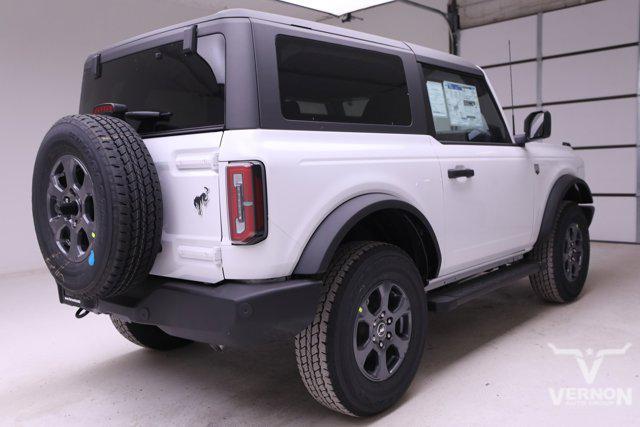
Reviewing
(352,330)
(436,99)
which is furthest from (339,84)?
(352,330)

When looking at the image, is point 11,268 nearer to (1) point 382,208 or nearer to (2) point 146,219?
(2) point 146,219

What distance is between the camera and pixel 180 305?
2014 mm

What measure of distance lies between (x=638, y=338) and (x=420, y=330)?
1585 mm

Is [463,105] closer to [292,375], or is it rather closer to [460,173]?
[460,173]

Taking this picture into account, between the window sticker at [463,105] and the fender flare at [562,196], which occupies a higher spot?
the window sticker at [463,105]

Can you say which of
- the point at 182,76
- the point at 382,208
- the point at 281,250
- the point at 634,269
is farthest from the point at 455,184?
the point at 634,269

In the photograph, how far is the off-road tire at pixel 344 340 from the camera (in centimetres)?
210

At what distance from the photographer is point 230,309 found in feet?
6.04

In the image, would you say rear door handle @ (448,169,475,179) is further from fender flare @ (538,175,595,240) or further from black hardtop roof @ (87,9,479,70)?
fender flare @ (538,175,595,240)

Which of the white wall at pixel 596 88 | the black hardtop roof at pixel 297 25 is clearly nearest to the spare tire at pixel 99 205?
the black hardtop roof at pixel 297 25

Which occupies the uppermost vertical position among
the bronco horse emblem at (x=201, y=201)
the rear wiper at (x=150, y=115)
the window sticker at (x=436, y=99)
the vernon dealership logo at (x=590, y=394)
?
the window sticker at (x=436, y=99)

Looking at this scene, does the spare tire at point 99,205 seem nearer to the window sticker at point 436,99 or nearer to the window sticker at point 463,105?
the window sticker at point 436,99

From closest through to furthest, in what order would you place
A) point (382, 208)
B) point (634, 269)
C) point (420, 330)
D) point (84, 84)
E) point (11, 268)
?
point (382, 208)
point (420, 330)
point (84, 84)
point (634, 269)
point (11, 268)

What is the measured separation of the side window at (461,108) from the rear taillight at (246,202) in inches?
51.2
